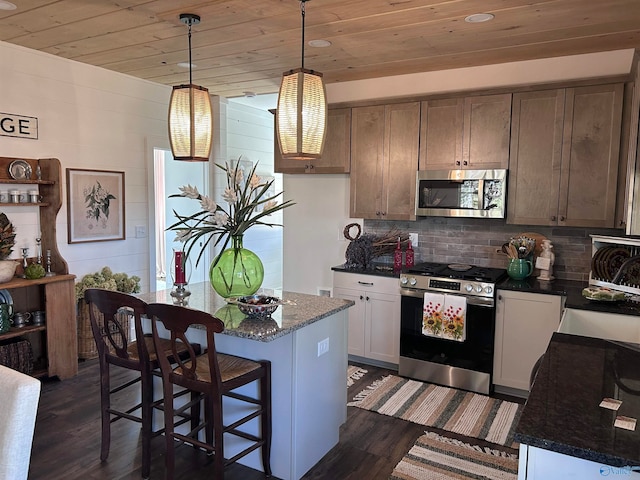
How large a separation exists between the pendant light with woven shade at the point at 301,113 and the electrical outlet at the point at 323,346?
1.09 meters

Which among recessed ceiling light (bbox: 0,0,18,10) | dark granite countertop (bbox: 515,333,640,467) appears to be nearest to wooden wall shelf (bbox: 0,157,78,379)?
recessed ceiling light (bbox: 0,0,18,10)

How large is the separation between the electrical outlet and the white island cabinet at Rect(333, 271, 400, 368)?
4.89 feet

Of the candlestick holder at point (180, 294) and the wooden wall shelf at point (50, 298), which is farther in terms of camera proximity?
the wooden wall shelf at point (50, 298)

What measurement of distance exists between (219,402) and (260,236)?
4781 millimetres

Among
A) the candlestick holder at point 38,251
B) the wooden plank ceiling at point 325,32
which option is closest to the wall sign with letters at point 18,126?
the wooden plank ceiling at point 325,32

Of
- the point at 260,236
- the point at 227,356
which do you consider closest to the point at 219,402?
the point at 227,356

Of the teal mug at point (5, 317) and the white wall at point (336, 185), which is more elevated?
the white wall at point (336, 185)

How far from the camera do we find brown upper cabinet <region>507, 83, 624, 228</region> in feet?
11.7

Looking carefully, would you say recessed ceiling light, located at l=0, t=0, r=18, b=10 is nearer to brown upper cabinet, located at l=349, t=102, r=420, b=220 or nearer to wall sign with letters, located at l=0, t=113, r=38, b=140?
wall sign with letters, located at l=0, t=113, r=38, b=140

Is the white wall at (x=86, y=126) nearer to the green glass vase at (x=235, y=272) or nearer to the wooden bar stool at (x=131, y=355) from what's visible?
the wooden bar stool at (x=131, y=355)

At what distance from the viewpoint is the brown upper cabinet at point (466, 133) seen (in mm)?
3914

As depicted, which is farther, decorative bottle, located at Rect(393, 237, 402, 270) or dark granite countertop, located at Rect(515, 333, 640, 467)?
decorative bottle, located at Rect(393, 237, 402, 270)

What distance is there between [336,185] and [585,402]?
12.0 ft

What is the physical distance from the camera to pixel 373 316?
4293mm
